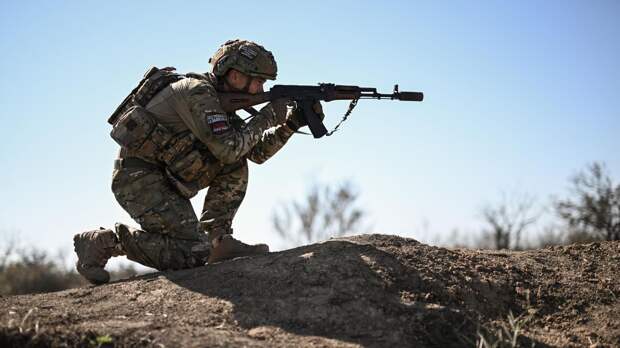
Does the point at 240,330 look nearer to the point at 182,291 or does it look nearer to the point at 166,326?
the point at 166,326

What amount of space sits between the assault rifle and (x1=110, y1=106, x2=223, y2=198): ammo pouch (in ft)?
1.53

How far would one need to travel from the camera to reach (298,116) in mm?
6129

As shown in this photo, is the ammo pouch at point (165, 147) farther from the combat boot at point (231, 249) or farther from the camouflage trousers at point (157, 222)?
the combat boot at point (231, 249)

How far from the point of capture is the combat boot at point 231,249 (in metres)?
5.74

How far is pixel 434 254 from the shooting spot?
5.21 m

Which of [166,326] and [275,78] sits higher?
[275,78]

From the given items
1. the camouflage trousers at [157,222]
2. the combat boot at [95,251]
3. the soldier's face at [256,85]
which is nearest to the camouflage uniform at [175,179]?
the camouflage trousers at [157,222]

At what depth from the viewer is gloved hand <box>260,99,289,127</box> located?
5.82 m

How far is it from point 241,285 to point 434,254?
4.98 ft

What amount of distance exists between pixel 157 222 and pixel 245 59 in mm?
1517

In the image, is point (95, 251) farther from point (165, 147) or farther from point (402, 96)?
point (402, 96)

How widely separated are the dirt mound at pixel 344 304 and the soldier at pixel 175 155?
415mm

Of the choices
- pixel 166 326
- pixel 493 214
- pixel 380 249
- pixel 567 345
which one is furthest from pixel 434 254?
pixel 493 214

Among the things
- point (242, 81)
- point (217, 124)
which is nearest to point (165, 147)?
point (217, 124)
